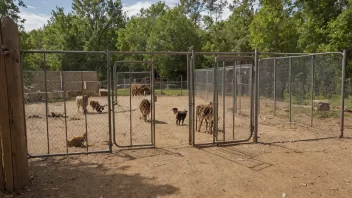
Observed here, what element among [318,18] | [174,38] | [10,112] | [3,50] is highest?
[174,38]

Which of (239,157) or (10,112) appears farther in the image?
(239,157)

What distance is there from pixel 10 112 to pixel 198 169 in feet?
11.9

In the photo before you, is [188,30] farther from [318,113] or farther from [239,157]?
[239,157]

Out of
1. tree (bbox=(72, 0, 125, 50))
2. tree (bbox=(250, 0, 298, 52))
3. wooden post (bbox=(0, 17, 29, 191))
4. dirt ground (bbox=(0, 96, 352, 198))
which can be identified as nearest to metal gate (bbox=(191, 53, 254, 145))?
dirt ground (bbox=(0, 96, 352, 198))

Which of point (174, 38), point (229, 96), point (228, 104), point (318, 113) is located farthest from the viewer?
point (174, 38)

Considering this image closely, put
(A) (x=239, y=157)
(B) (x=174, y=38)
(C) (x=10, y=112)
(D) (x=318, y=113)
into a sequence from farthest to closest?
(B) (x=174, y=38), (D) (x=318, y=113), (A) (x=239, y=157), (C) (x=10, y=112)

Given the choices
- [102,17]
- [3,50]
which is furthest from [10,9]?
[102,17]

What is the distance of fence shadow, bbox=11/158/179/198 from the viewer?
15.3 feet

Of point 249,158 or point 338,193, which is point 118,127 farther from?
point 338,193

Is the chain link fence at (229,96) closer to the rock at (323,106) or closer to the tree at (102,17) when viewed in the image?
the rock at (323,106)

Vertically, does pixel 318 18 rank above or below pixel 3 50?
above

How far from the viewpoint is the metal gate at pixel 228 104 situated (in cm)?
728

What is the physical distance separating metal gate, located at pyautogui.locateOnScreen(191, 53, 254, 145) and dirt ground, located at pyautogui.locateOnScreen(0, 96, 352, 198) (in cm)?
35

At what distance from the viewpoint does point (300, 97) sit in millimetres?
12984
